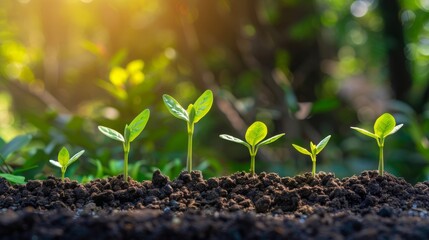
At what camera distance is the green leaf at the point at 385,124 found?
4.25 ft

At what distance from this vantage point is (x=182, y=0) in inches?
114

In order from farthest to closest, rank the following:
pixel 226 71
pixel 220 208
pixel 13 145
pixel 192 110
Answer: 1. pixel 226 71
2. pixel 13 145
3. pixel 192 110
4. pixel 220 208

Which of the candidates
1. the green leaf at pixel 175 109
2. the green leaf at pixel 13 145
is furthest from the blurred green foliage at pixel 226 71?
the green leaf at pixel 175 109

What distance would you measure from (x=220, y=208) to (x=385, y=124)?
42 centimetres

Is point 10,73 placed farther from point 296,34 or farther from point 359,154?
point 359,154

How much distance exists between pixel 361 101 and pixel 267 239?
4.46m

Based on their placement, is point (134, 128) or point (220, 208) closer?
point (220, 208)

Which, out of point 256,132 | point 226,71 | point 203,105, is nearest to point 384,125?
point 256,132

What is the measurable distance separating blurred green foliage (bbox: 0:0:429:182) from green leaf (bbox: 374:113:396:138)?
964mm

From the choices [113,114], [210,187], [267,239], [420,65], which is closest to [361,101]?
[420,65]

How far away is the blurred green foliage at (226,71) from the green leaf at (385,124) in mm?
964

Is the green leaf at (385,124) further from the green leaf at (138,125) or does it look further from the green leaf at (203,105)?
the green leaf at (138,125)

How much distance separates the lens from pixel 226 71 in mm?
4203

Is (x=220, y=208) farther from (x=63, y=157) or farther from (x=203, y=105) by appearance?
(x=63, y=157)
